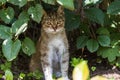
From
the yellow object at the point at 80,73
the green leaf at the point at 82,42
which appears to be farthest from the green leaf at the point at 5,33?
the yellow object at the point at 80,73

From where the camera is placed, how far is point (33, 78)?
11.6 feet

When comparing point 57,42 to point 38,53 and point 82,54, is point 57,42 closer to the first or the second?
point 38,53

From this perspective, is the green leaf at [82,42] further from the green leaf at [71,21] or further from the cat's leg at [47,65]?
the cat's leg at [47,65]

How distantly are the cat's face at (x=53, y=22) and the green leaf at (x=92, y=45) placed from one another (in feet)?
1.64

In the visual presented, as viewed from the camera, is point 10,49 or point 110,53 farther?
point 110,53

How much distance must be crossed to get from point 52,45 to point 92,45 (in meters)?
0.55

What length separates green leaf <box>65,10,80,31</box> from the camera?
367 cm

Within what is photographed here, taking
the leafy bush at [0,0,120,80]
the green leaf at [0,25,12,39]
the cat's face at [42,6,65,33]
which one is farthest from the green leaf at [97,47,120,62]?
the green leaf at [0,25,12,39]

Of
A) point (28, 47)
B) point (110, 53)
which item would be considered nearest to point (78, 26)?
point (110, 53)

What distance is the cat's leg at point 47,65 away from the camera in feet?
11.1

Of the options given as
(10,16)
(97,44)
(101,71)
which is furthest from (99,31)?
(10,16)

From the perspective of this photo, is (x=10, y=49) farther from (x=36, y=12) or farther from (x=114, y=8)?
(x=114, y=8)

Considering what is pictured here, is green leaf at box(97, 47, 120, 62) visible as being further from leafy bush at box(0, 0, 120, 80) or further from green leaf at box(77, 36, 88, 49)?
green leaf at box(77, 36, 88, 49)

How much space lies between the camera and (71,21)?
3691 mm
